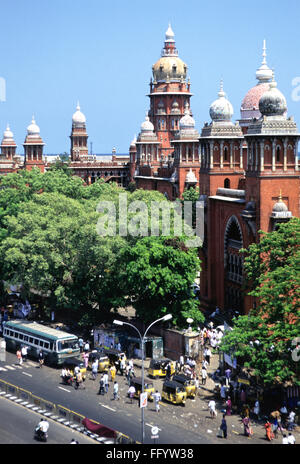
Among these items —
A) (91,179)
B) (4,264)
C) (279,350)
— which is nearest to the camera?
(279,350)

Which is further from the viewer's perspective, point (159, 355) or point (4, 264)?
point (4, 264)

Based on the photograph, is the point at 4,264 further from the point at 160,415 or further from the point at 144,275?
the point at 160,415

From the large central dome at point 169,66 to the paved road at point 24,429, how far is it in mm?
81109

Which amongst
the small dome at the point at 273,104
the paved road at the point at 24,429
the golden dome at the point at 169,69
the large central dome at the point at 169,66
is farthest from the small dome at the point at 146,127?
the paved road at the point at 24,429

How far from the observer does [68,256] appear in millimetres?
60781

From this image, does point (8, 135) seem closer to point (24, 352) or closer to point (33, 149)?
point (33, 149)

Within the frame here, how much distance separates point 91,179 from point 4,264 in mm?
72194

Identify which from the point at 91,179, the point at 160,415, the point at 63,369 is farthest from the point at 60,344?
the point at 91,179

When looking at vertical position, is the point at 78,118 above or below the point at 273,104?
above

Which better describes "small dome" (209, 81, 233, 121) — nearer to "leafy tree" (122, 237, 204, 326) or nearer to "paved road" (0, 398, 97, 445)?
"leafy tree" (122, 237, 204, 326)

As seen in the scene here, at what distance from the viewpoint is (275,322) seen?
44.2 metres

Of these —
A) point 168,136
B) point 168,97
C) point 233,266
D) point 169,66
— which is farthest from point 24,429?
point 169,66

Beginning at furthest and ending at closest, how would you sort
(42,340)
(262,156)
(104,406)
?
(262,156), (42,340), (104,406)

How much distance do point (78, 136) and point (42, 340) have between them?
93.5 m
